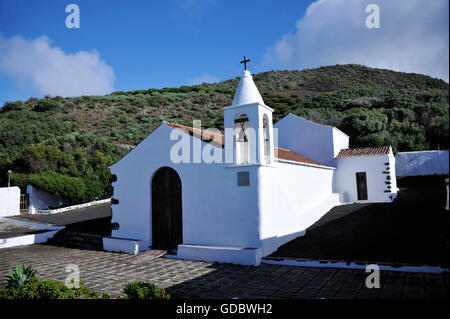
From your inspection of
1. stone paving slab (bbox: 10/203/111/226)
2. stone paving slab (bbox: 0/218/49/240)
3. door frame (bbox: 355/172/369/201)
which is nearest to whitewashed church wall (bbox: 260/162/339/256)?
door frame (bbox: 355/172/369/201)

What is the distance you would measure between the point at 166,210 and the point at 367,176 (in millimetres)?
11486

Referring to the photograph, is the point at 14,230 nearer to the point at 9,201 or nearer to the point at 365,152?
the point at 9,201

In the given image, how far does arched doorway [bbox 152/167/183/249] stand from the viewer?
9.96 metres

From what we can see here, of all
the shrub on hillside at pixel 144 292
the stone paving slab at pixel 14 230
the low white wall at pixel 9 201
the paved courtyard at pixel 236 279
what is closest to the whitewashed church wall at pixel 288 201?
the paved courtyard at pixel 236 279

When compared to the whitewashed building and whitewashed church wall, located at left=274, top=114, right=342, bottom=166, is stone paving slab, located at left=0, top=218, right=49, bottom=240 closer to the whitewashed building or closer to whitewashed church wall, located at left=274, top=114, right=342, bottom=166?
the whitewashed building

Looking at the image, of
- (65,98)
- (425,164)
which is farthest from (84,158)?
(65,98)

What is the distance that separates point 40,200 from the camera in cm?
2097

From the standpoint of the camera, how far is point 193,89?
5488cm

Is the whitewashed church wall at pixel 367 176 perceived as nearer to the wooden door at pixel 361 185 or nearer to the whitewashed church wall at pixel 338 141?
the wooden door at pixel 361 185

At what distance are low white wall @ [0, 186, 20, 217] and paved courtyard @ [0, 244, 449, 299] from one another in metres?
11.7

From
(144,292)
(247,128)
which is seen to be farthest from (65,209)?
(144,292)

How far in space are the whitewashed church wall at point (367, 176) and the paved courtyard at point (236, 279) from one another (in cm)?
1029
